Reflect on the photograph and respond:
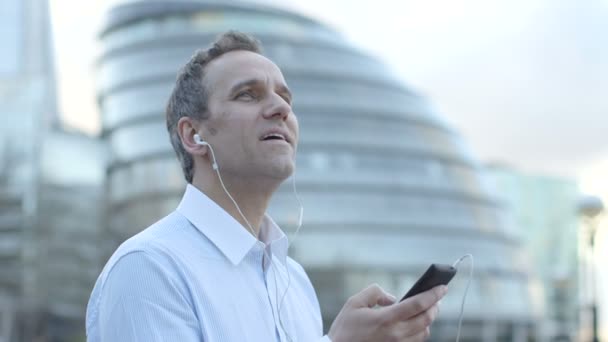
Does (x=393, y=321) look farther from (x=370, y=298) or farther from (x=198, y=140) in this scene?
(x=198, y=140)

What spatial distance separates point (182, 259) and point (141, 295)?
19 cm

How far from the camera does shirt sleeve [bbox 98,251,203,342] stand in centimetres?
236

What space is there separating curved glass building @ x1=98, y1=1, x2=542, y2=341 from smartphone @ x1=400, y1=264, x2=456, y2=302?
132 ft

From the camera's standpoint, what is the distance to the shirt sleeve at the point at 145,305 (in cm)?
236

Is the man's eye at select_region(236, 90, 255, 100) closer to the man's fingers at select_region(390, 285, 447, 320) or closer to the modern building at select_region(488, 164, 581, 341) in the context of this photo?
the man's fingers at select_region(390, 285, 447, 320)

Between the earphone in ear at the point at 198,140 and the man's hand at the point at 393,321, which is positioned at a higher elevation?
the earphone in ear at the point at 198,140

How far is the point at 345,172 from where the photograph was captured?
4544cm

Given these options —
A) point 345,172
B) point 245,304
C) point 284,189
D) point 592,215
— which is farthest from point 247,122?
point 345,172

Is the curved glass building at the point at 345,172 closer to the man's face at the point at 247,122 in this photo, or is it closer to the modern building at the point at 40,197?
the modern building at the point at 40,197

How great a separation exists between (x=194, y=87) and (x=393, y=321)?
40.8 inches

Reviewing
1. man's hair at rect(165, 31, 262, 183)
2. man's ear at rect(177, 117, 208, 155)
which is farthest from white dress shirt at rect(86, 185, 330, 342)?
man's hair at rect(165, 31, 262, 183)

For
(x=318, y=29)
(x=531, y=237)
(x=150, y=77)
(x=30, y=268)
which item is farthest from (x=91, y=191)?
(x=531, y=237)

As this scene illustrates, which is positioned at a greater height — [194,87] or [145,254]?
[194,87]

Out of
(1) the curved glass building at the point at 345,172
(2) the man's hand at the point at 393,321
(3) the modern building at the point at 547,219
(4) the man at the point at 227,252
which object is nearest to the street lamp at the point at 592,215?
(4) the man at the point at 227,252
